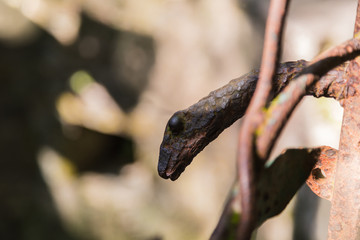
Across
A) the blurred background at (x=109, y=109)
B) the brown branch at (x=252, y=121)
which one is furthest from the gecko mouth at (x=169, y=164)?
the blurred background at (x=109, y=109)

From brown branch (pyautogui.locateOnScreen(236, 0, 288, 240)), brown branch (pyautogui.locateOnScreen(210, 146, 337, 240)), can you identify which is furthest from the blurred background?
brown branch (pyautogui.locateOnScreen(236, 0, 288, 240))

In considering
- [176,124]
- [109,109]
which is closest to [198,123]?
[176,124]

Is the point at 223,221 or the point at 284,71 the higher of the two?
the point at 284,71

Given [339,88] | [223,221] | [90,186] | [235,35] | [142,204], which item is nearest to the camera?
[223,221]

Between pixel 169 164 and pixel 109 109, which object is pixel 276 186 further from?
pixel 109 109

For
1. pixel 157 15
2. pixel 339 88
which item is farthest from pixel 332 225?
pixel 157 15

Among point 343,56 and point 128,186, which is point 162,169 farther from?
point 128,186

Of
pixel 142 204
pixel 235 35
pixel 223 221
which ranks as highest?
pixel 235 35
